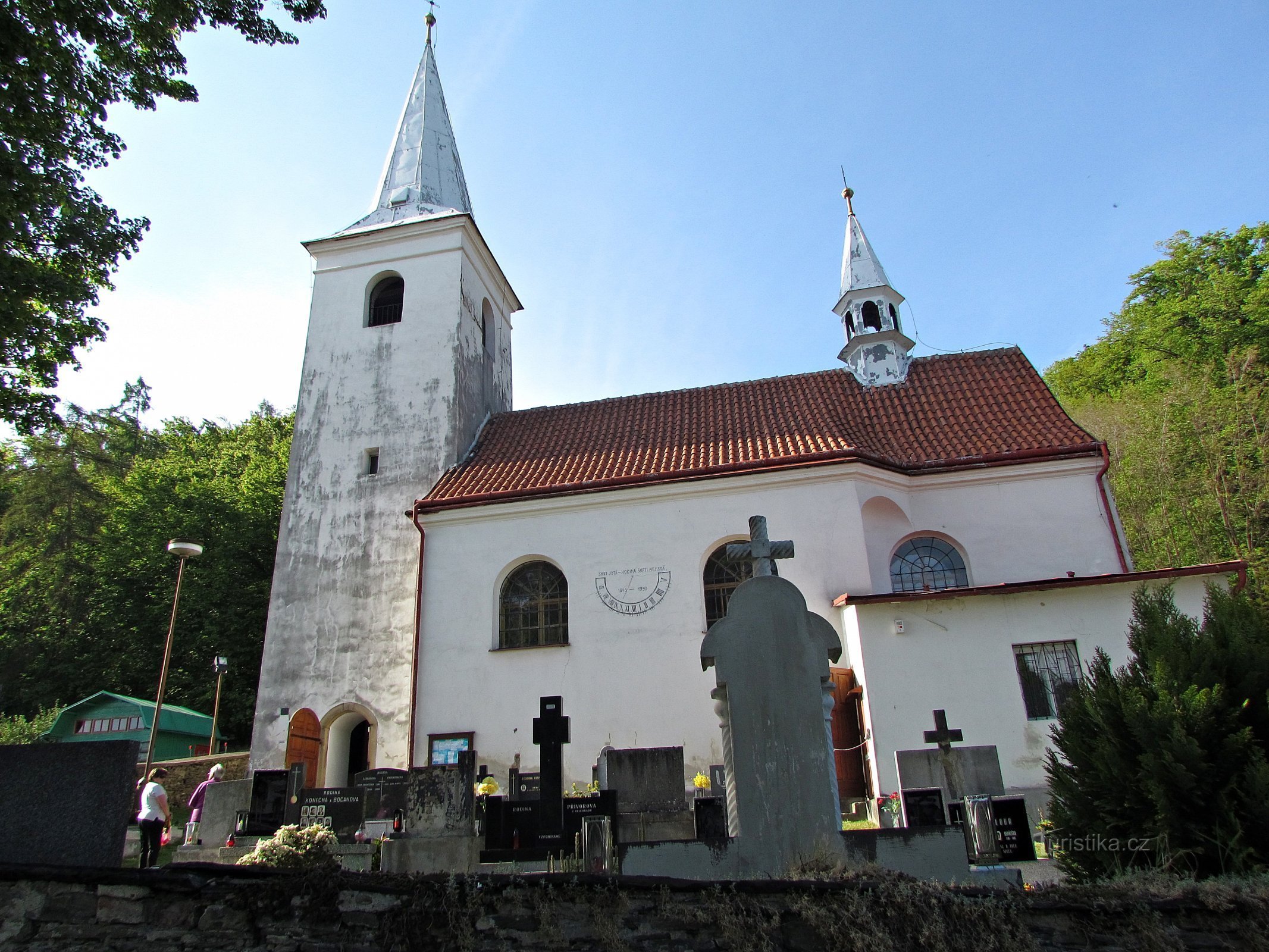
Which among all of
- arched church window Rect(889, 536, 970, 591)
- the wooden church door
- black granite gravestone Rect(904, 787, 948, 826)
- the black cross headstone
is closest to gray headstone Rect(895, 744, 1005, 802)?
black granite gravestone Rect(904, 787, 948, 826)

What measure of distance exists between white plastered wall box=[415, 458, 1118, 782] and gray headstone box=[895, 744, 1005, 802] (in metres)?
4.09

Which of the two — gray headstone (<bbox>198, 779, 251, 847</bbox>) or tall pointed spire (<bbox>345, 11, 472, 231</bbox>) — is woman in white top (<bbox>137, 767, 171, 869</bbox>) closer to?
gray headstone (<bbox>198, 779, 251, 847</bbox>)

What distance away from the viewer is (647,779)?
10391 millimetres

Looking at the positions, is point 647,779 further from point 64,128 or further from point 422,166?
point 422,166

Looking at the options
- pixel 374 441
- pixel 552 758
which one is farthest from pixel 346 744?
pixel 552 758

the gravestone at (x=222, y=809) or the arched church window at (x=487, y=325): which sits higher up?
the arched church window at (x=487, y=325)

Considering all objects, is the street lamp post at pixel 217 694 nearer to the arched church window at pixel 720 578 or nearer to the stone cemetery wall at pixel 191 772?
the stone cemetery wall at pixel 191 772

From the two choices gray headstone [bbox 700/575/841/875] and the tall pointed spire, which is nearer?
gray headstone [bbox 700/575/841/875]

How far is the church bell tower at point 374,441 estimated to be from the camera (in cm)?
1642

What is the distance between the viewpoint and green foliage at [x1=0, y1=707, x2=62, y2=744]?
21.5 meters

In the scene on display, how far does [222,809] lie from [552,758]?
5.03 meters

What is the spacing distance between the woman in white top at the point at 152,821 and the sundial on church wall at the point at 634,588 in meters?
7.38

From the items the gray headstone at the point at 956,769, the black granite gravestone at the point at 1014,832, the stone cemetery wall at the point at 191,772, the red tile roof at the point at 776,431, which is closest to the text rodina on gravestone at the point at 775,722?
the black granite gravestone at the point at 1014,832

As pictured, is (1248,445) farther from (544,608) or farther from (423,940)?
(423,940)
